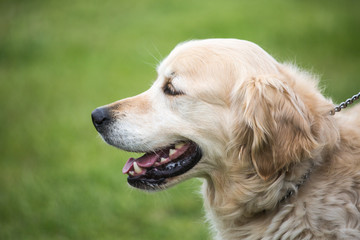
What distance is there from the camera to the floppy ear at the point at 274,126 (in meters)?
2.73

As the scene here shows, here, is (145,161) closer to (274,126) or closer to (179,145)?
(179,145)

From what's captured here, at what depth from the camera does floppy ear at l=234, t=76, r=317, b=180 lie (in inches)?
108

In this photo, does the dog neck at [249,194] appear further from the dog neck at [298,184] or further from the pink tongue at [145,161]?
the pink tongue at [145,161]

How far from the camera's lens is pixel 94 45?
11.1 m

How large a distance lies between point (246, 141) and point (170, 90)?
73 centimetres

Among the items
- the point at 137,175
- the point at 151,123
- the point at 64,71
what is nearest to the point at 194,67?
the point at 151,123

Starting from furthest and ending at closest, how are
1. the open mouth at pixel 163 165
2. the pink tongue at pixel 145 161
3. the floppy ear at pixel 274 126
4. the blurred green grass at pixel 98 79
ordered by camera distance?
the blurred green grass at pixel 98 79, the pink tongue at pixel 145 161, the open mouth at pixel 163 165, the floppy ear at pixel 274 126

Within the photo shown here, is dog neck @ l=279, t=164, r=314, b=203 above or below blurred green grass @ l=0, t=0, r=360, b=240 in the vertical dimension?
below

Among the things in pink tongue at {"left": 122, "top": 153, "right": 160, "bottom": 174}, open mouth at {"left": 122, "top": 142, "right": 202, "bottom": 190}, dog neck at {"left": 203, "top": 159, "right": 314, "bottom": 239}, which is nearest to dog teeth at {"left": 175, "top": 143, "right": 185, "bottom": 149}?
open mouth at {"left": 122, "top": 142, "right": 202, "bottom": 190}

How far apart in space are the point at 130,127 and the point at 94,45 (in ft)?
27.4

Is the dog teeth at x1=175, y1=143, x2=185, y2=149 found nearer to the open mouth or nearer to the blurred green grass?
the open mouth

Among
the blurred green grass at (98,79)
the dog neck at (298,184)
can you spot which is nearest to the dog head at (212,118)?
the dog neck at (298,184)

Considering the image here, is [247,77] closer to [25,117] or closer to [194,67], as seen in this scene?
[194,67]

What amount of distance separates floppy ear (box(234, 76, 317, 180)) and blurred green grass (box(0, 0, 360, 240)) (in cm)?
96
